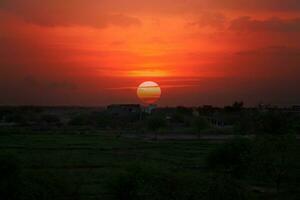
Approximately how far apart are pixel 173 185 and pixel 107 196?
17.9ft

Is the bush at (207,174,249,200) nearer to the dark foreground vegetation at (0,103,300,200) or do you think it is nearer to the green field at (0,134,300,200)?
the dark foreground vegetation at (0,103,300,200)

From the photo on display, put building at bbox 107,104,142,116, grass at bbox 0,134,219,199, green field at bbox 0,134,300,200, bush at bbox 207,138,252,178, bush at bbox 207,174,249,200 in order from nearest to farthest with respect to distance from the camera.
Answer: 1. bush at bbox 207,174,249,200
2. green field at bbox 0,134,300,200
3. grass at bbox 0,134,219,199
4. bush at bbox 207,138,252,178
5. building at bbox 107,104,142,116

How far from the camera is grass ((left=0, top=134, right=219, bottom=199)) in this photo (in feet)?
94.0

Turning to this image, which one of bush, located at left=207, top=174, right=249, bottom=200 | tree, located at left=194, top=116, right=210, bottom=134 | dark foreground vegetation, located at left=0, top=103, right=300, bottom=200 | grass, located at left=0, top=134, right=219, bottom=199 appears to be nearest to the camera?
bush, located at left=207, top=174, right=249, bottom=200

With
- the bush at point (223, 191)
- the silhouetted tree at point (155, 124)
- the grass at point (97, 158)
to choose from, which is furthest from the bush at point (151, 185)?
the silhouetted tree at point (155, 124)

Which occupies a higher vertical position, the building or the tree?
the building

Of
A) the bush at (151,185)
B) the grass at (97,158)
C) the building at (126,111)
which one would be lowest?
the grass at (97,158)

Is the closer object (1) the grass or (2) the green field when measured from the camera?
(2) the green field

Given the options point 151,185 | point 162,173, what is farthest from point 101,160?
point 151,185

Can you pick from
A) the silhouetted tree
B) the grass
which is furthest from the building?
the grass

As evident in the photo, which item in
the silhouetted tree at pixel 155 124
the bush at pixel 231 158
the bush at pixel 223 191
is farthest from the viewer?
the silhouetted tree at pixel 155 124

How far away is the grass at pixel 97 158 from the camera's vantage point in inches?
1128

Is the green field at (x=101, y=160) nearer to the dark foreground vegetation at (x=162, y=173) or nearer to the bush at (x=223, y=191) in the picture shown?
the dark foreground vegetation at (x=162, y=173)

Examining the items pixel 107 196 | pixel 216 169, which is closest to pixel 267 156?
pixel 216 169
